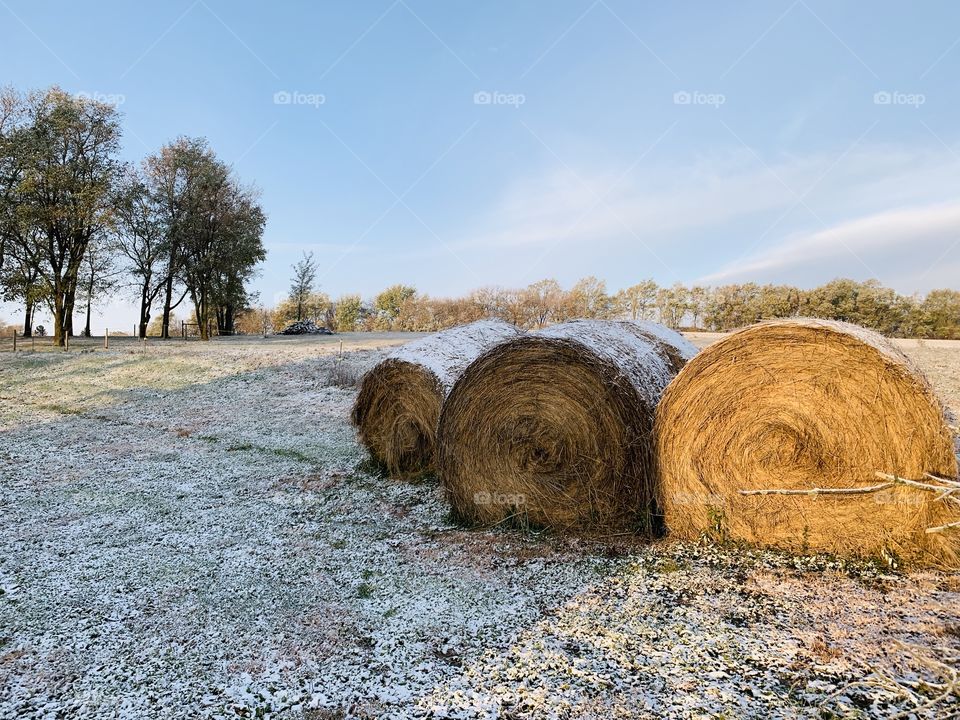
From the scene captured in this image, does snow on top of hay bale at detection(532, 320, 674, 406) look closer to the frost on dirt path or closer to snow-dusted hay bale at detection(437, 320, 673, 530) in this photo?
snow-dusted hay bale at detection(437, 320, 673, 530)

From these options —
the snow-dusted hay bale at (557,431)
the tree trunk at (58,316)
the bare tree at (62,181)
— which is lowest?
the snow-dusted hay bale at (557,431)

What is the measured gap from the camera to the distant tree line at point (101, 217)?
2489cm

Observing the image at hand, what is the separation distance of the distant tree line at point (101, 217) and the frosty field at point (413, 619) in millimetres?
24832

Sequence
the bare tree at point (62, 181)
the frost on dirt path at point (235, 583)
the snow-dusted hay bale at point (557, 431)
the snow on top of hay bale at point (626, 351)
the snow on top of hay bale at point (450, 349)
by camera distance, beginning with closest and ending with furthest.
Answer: the frost on dirt path at point (235, 583), the snow-dusted hay bale at point (557, 431), the snow on top of hay bale at point (626, 351), the snow on top of hay bale at point (450, 349), the bare tree at point (62, 181)

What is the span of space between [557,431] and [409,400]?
2681 millimetres

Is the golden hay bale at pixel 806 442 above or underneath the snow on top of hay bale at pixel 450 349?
underneath

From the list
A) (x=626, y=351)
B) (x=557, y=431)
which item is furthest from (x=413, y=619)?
(x=626, y=351)

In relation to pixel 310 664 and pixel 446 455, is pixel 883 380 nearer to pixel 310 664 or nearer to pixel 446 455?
pixel 446 455

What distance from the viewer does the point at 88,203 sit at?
A: 2516 centimetres

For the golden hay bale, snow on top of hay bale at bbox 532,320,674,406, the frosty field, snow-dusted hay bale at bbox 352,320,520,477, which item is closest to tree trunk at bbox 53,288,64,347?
the frosty field

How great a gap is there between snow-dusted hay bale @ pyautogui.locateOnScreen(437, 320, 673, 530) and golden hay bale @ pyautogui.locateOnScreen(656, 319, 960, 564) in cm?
32

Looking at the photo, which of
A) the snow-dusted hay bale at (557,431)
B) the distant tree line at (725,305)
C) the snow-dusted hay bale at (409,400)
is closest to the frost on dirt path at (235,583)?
the snow-dusted hay bale at (409,400)

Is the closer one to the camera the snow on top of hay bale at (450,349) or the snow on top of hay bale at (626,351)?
the snow on top of hay bale at (626,351)

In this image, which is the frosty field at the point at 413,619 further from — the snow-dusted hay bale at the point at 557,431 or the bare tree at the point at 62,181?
the bare tree at the point at 62,181
